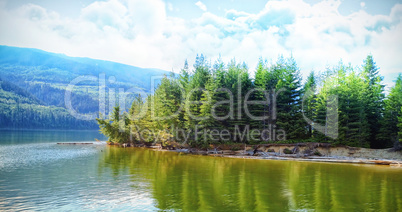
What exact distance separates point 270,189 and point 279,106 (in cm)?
3218

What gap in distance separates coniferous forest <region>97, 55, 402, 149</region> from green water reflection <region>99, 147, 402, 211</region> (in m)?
15.8

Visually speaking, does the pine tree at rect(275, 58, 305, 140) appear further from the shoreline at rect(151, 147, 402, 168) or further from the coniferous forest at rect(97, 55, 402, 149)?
the shoreline at rect(151, 147, 402, 168)

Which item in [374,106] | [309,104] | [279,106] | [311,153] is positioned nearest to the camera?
[311,153]

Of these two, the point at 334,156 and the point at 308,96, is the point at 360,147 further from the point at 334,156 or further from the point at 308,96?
the point at 308,96

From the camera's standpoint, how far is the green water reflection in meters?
16.5

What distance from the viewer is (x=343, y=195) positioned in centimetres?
1925

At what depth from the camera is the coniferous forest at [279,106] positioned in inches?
1740

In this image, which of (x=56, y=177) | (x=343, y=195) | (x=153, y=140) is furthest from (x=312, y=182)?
(x=153, y=140)

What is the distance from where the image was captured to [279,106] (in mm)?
50812

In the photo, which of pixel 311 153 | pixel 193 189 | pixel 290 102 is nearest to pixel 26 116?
pixel 290 102

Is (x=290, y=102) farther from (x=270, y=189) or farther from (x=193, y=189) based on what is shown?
(x=193, y=189)

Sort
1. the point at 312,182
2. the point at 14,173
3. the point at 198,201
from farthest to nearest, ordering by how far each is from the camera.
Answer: the point at 14,173, the point at 312,182, the point at 198,201

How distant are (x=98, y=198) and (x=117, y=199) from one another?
1.29 meters

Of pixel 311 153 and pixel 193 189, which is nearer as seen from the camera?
pixel 193 189
